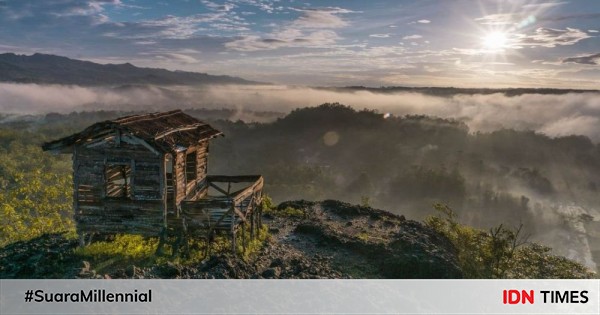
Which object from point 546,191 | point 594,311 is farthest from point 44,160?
point 546,191

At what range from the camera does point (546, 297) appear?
25.3m

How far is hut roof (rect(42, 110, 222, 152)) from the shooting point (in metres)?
19.7

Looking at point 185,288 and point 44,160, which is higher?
point 185,288

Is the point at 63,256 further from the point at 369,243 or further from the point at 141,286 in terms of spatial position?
the point at 369,243

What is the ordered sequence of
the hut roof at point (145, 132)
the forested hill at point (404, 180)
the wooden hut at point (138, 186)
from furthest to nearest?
the forested hill at point (404, 180) → the wooden hut at point (138, 186) → the hut roof at point (145, 132)

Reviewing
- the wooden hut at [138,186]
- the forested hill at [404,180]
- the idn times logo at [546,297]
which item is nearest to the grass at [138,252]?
the wooden hut at [138,186]

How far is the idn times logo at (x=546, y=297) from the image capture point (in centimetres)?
2447

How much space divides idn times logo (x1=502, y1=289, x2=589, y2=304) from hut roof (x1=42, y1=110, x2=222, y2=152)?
19004 millimetres

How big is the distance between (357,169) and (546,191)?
78.4 metres

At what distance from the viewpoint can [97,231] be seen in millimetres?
20734

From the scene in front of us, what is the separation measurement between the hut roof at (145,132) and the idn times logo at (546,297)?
1900 centimetres

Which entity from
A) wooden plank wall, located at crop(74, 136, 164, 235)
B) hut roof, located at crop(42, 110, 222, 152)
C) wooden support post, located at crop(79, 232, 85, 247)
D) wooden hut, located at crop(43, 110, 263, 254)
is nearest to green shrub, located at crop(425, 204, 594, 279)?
wooden hut, located at crop(43, 110, 263, 254)

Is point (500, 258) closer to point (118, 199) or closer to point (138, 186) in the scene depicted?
point (138, 186)

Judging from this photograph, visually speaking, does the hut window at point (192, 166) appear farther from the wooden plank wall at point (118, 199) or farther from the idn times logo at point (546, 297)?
the idn times logo at point (546, 297)
